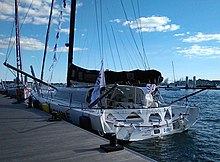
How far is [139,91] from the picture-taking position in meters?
12.6

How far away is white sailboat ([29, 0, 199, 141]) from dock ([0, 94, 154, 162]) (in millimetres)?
1659

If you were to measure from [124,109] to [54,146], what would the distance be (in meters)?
4.70

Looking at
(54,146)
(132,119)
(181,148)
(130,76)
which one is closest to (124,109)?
(132,119)

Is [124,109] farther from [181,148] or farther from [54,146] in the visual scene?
[54,146]

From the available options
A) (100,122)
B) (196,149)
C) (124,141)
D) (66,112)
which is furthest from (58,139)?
(196,149)

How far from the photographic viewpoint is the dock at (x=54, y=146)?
5.45 meters

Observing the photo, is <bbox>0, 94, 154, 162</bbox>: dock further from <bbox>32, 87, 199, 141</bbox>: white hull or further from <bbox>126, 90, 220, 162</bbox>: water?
<bbox>126, 90, 220, 162</bbox>: water

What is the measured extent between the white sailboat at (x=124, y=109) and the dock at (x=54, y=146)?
1.66 m

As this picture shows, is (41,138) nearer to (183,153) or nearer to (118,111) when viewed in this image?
→ (118,111)

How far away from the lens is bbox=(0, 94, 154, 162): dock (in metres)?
5.45

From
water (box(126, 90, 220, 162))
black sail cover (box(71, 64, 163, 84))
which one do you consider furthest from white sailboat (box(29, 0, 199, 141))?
water (box(126, 90, 220, 162))

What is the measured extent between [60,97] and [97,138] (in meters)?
9.96

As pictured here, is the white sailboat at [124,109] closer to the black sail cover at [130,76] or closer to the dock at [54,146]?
the black sail cover at [130,76]

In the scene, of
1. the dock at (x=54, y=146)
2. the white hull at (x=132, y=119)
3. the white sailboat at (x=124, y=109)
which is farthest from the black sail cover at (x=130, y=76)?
the dock at (x=54, y=146)
